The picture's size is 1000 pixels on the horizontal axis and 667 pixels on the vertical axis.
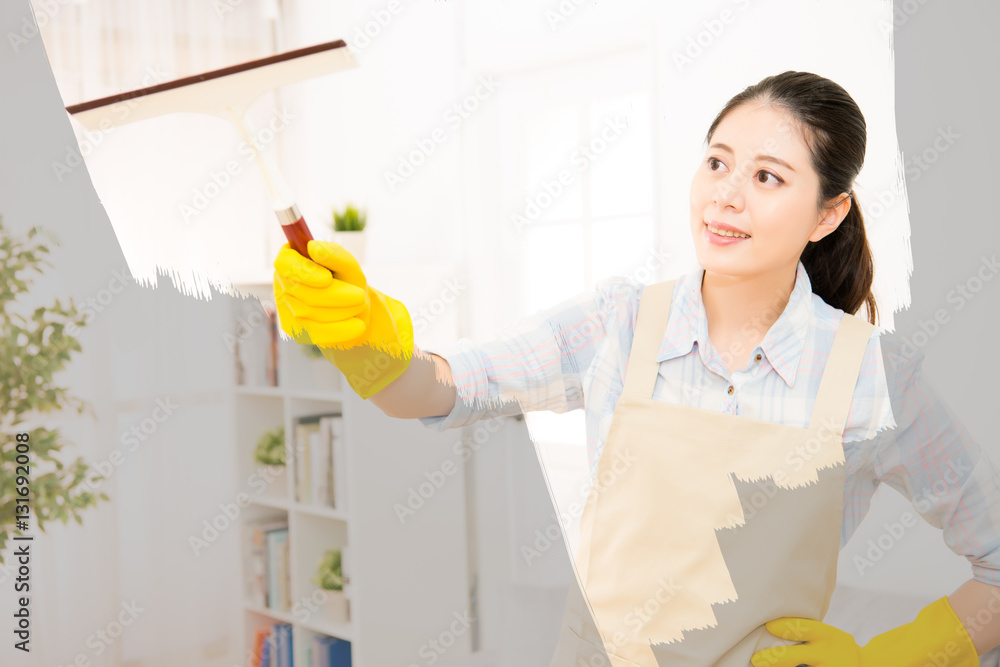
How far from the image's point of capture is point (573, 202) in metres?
1.13

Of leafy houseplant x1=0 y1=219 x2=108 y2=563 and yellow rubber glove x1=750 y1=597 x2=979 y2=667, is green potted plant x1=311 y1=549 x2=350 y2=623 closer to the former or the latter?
leafy houseplant x1=0 y1=219 x2=108 y2=563

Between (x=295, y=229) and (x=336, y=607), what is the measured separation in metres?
0.77

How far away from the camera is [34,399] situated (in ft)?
3.24

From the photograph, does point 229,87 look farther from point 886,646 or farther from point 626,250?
point 886,646

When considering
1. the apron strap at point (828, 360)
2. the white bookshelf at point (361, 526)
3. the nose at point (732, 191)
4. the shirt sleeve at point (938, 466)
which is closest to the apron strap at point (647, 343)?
the apron strap at point (828, 360)

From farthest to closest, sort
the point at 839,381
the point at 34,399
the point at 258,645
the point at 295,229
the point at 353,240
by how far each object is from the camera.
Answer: the point at 353,240, the point at 258,645, the point at 34,399, the point at 839,381, the point at 295,229

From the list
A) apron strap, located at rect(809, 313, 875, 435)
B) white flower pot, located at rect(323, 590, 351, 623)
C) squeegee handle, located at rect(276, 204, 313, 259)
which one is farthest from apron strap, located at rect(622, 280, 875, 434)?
white flower pot, located at rect(323, 590, 351, 623)

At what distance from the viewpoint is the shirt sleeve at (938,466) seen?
73cm

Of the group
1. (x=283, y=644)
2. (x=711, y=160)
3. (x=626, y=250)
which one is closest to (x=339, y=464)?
(x=283, y=644)

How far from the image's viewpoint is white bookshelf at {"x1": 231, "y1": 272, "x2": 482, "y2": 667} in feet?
3.77

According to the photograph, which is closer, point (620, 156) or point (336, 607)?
point (620, 156)

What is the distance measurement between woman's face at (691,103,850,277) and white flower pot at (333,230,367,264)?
641mm

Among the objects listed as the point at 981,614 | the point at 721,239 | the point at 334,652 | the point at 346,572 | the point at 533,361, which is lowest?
the point at 334,652

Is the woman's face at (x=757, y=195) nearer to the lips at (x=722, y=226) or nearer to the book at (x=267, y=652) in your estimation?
the lips at (x=722, y=226)
